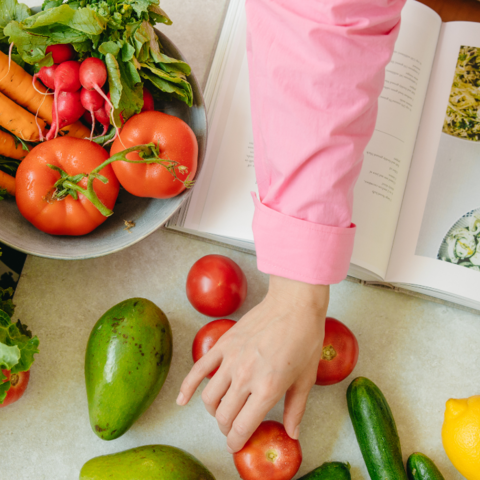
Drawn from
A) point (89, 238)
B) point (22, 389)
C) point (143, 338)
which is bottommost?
point (22, 389)

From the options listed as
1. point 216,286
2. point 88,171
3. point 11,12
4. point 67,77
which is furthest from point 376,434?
point 11,12

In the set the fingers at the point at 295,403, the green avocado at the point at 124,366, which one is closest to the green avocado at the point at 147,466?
the green avocado at the point at 124,366

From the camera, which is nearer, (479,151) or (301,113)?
(301,113)

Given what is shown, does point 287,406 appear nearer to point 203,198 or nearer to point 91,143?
point 203,198

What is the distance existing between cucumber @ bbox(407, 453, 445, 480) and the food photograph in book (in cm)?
32

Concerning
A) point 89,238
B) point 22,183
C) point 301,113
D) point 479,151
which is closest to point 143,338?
point 89,238

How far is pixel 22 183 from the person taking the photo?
0.54 meters

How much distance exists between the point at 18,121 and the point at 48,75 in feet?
0.25

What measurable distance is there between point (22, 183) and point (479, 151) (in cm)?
72

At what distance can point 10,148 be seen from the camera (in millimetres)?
580

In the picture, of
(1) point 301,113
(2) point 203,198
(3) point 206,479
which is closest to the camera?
(1) point 301,113

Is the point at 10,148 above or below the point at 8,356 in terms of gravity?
above

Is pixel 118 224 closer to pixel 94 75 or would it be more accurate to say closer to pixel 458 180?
pixel 94 75

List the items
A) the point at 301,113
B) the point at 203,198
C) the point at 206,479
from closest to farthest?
1. the point at 301,113
2. the point at 206,479
3. the point at 203,198
